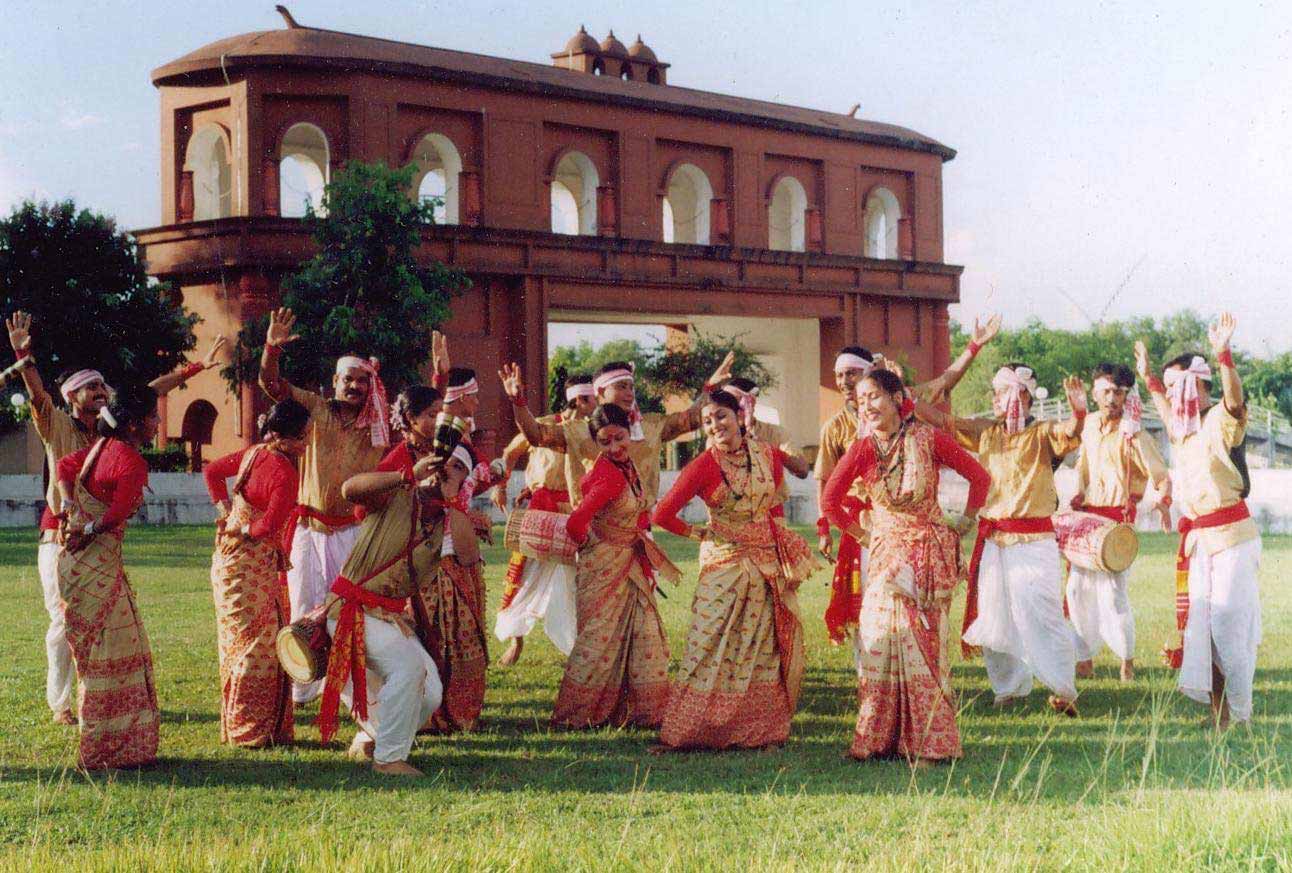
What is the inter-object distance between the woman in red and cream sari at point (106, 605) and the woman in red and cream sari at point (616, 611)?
2.28 metres

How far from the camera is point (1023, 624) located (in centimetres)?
849

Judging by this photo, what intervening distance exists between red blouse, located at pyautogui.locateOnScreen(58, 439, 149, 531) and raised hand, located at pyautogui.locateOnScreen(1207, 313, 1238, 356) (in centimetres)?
547

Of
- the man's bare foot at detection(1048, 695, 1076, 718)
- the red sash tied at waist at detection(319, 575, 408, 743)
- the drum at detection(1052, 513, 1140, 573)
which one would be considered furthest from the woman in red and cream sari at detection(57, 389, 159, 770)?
the drum at detection(1052, 513, 1140, 573)

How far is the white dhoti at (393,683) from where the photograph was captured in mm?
6535

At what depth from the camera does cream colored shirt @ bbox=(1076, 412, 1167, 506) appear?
32.5 ft

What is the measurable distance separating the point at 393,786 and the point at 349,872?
1.55m

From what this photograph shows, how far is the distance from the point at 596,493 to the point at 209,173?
1004 inches

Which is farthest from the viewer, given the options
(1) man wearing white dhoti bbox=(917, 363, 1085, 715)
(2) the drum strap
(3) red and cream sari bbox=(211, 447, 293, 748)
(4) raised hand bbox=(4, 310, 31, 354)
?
(1) man wearing white dhoti bbox=(917, 363, 1085, 715)

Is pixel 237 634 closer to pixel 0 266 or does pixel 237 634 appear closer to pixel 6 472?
pixel 0 266

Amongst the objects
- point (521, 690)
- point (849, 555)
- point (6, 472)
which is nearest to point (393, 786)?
point (521, 690)

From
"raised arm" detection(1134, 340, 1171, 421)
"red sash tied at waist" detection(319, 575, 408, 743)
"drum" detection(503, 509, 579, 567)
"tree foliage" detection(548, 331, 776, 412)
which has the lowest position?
"red sash tied at waist" detection(319, 575, 408, 743)

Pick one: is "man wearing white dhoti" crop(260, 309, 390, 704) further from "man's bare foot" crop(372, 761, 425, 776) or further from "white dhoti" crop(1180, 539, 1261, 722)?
"white dhoti" crop(1180, 539, 1261, 722)

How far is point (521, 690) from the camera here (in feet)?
30.3

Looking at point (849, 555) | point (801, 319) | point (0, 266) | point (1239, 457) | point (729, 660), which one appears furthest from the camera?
point (801, 319)
